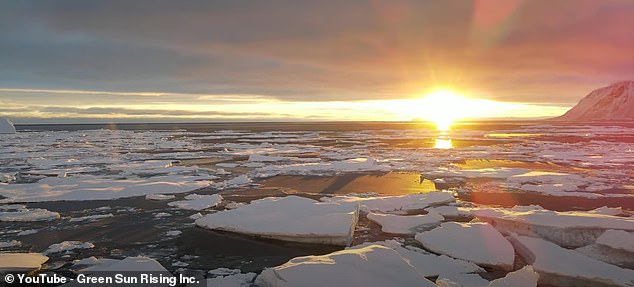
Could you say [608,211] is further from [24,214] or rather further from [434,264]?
[24,214]

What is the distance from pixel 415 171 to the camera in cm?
1800

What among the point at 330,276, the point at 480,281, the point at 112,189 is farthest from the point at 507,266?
the point at 112,189

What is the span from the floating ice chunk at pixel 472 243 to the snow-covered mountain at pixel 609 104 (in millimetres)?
151087

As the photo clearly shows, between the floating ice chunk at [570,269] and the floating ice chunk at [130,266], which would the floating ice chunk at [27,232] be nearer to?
the floating ice chunk at [130,266]

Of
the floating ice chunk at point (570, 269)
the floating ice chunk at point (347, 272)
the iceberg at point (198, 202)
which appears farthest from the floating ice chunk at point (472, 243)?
the iceberg at point (198, 202)

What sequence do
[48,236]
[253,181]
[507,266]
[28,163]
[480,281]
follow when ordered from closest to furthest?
[480,281]
[507,266]
[48,236]
[253,181]
[28,163]

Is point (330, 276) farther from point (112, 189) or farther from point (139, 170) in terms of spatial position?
point (139, 170)

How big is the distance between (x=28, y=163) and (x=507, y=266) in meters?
22.4

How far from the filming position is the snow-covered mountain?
137000 mm

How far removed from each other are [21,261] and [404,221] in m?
6.79

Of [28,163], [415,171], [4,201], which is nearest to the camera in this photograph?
[4,201]

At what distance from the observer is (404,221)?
30.2 ft

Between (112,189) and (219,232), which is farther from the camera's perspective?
(112,189)

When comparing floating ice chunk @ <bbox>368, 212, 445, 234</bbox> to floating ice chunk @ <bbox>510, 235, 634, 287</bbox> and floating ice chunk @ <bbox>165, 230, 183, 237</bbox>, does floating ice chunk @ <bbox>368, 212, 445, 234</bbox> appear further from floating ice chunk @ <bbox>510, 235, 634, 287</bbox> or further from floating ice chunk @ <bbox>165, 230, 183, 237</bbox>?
floating ice chunk @ <bbox>165, 230, 183, 237</bbox>
